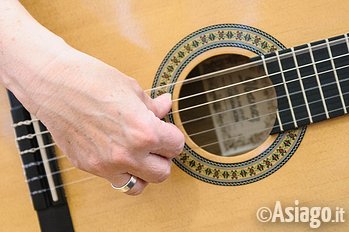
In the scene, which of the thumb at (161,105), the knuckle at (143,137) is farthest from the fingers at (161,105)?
the knuckle at (143,137)

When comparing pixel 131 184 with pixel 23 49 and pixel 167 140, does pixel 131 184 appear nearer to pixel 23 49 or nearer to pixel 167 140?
pixel 167 140

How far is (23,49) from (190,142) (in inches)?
16.0

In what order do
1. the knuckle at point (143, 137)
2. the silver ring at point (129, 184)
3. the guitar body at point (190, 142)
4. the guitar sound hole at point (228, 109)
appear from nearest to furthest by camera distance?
the knuckle at point (143, 137) → the silver ring at point (129, 184) → the guitar body at point (190, 142) → the guitar sound hole at point (228, 109)

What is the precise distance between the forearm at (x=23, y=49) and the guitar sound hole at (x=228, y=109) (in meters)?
0.41

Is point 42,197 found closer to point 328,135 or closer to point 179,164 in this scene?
point 179,164

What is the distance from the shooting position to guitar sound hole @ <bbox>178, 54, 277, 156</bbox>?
1.21m

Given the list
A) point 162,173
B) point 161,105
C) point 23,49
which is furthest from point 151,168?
point 23,49

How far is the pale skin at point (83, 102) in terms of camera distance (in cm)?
82

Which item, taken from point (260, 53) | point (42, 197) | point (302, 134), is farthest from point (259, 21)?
point (42, 197)

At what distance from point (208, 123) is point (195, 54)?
0.86 ft

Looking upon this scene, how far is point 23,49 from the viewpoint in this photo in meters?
0.86

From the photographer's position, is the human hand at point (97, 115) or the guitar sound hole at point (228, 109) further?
the guitar sound hole at point (228, 109)

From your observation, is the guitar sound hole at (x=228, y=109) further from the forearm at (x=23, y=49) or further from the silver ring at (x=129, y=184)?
the forearm at (x=23, y=49)

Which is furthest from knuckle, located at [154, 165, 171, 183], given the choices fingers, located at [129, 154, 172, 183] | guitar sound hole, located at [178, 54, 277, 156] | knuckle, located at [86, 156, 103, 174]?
guitar sound hole, located at [178, 54, 277, 156]
